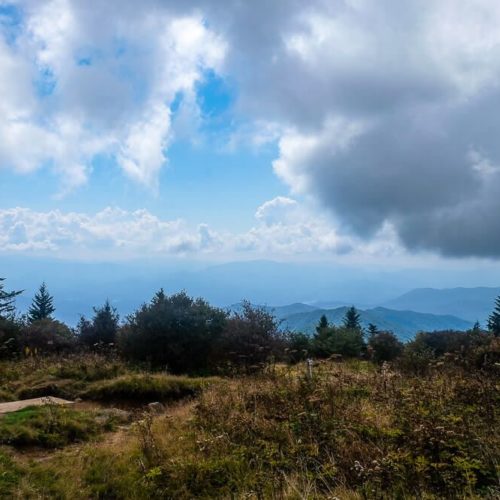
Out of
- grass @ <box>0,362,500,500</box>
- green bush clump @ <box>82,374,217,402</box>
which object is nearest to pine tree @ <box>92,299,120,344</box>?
green bush clump @ <box>82,374,217,402</box>

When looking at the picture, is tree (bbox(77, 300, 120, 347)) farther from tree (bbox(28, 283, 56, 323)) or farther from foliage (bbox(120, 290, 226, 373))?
tree (bbox(28, 283, 56, 323))

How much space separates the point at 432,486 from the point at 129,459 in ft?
13.2

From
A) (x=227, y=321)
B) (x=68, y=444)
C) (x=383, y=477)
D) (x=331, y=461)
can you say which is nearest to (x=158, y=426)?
(x=68, y=444)

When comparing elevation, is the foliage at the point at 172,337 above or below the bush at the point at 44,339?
above

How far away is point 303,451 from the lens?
5.50 meters

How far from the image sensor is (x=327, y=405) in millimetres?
6758

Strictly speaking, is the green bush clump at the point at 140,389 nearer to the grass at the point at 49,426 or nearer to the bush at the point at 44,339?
the grass at the point at 49,426

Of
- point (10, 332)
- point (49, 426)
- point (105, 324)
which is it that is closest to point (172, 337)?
point (49, 426)

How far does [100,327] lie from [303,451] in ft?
87.0

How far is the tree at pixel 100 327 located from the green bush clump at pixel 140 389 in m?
17.5

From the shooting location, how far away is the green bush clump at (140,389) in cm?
1165

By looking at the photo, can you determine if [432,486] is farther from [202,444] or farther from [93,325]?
[93,325]

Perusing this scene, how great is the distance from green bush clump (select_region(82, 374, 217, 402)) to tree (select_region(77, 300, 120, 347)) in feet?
57.4

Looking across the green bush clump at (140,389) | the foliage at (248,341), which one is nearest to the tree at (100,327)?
the foliage at (248,341)
